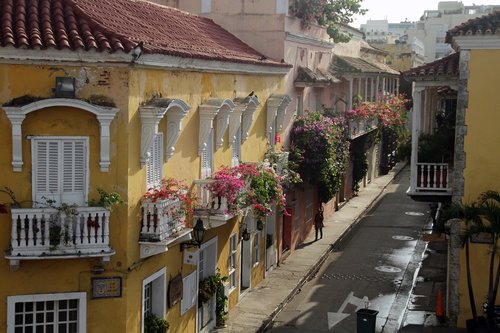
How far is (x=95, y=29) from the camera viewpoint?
15.4 metres

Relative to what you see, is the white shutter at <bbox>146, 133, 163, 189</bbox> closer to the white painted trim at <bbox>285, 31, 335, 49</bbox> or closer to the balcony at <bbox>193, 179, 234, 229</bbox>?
the balcony at <bbox>193, 179, 234, 229</bbox>

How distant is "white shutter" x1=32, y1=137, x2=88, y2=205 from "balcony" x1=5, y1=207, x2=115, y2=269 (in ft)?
1.48

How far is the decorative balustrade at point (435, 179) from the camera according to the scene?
2216 centimetres

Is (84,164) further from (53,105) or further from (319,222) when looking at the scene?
(319,222)

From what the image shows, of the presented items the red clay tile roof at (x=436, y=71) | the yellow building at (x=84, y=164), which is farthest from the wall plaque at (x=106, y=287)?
the red clay tile roof at (x=436, y=71)

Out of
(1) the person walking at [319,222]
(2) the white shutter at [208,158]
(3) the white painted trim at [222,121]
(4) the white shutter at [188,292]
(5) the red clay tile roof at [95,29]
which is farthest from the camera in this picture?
(1) the person walking at [319,222]

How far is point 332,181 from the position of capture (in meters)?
32.8

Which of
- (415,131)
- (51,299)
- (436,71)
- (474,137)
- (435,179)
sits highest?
(436,71)

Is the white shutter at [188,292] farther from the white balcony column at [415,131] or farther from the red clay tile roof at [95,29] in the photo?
the white balcony column at [415,131]

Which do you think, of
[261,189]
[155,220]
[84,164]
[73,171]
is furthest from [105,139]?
[261,189]

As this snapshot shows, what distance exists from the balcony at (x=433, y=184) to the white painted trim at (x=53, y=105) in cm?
1019

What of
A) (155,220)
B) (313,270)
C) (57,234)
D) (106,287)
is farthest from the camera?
(313,270)

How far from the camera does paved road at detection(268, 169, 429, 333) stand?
23047mm

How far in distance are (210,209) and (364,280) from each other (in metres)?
10.3
